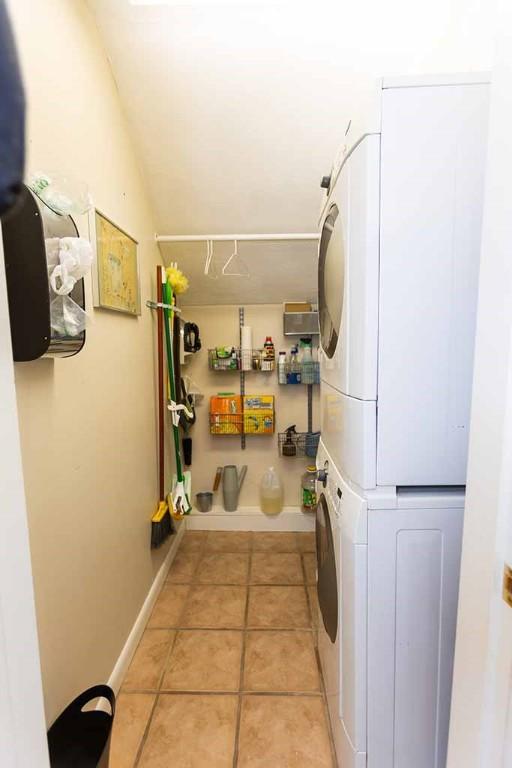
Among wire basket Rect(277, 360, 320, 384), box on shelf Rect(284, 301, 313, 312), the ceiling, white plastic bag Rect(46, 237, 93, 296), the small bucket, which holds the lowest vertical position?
the small bucket

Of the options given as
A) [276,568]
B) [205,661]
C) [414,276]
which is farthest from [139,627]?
[414,276]

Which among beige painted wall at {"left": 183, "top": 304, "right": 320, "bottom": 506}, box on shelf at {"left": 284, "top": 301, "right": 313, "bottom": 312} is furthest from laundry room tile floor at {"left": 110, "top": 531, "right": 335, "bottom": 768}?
box on shelf at {"left": 284, "top": 301, "right": 313, "bottom": 312}

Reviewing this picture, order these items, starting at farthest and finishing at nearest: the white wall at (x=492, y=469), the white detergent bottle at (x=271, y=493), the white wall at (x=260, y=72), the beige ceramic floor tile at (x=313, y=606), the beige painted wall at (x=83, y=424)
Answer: the white detergent bottle at (x=271, y=493) → the beige ceramic floor tile at (x=313, y=606) → the white wall at (x=260, y=72) → the beige painted wall at (x=83, y=424) → the white wall at (x=492, y=469)

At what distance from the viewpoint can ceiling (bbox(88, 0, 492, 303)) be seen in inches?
53.8

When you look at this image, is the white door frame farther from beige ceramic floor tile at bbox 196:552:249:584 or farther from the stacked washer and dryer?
beige ceramic floor tile at bbox 196:552:249:584

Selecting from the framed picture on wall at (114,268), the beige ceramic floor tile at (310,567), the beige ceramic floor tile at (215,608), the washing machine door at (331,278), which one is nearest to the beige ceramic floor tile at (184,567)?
the beige ceramic floor tile at (215,608)

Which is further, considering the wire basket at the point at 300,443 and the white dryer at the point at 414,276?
the wire basket at the point at 300,443

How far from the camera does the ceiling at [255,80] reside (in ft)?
4.49

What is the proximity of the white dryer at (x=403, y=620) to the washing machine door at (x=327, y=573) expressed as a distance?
0.61ft

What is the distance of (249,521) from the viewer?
2.86 metres

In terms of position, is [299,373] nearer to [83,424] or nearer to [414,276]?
[83,424]

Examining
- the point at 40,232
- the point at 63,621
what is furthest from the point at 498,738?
the point at 40,232

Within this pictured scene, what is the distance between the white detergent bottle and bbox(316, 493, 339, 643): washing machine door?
56.0 inches

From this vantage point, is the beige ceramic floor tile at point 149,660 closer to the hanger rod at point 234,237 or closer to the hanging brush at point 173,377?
the hanging brush at point 173,377
